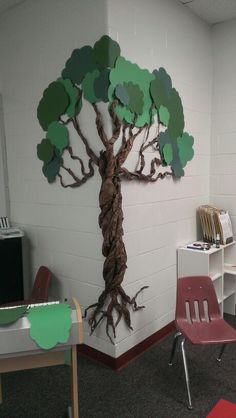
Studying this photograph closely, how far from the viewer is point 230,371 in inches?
95.1

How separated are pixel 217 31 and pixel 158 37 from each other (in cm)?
101

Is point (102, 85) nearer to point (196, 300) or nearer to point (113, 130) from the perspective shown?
point (113, 130)

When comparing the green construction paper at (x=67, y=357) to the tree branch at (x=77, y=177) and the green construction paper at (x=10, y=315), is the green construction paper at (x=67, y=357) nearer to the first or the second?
the green construction paper at (x=10, y=315)

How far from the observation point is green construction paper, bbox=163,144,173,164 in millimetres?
2755

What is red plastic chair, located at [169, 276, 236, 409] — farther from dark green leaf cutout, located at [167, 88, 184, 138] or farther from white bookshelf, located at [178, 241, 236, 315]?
dark green leaf cutout, located at [167, 88, 184, 138]

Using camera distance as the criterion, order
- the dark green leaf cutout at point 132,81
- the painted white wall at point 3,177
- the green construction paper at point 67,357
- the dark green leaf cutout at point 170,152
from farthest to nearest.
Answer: the painted white wall at point 3,177 < the dark green leaf cutout at point 170,152 < the dark green leaf cutout at point 132,81 < the green construction paper at point 67,357

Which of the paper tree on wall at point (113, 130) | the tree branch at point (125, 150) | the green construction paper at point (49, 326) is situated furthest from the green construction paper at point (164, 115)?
the green construction paper at point (49, 326)

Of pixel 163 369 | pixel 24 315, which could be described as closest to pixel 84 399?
pixel 163 369

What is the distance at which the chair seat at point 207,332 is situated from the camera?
2129 millimetres

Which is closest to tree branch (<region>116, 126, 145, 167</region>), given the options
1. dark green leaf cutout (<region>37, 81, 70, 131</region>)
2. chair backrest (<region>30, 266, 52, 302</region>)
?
dark green leaf cutout (<region>37, 81, 70, 131</region>)

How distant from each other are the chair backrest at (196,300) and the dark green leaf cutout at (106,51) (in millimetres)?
1632

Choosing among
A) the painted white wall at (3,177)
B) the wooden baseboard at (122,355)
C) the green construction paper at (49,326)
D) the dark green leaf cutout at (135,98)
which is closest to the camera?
the green construction paper at (49,326)

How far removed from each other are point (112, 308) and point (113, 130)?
50.4 inches

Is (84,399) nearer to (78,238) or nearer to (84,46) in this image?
(78,238)
